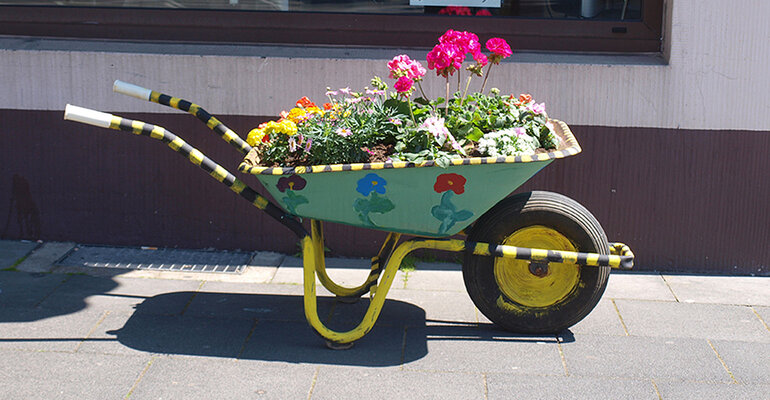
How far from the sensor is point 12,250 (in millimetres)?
5715

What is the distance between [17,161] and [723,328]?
440 cm

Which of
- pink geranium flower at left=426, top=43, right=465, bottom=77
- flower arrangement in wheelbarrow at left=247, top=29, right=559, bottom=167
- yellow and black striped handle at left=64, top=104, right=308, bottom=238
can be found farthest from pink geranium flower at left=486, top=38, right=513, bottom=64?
yellow and black striped handle at left=64, top=104, right=308, bottom=238

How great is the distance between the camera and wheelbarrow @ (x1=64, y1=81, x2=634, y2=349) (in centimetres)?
409

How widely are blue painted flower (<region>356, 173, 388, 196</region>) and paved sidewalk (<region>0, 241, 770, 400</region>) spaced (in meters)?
0.81

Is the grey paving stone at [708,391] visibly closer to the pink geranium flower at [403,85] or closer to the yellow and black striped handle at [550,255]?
the yellow and black striped handle at [550,255]

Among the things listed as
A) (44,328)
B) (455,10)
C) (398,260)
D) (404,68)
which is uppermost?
(455,10)

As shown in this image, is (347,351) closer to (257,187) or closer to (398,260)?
(398,260)

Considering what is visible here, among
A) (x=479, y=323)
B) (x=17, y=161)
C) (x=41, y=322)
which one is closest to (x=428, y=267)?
(x=479, y=323)

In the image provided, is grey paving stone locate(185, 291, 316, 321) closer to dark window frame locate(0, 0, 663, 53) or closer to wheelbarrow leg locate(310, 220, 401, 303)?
wheelbarrow leg locate(310, 220, 401, 303)

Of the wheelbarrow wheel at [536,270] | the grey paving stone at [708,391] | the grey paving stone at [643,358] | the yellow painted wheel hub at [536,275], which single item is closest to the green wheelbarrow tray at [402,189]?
the wheelbarrow wheel at [536,270]

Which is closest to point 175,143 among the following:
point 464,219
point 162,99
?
point 162,99

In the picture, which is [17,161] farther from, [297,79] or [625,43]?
[625,43]

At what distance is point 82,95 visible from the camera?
571 cm

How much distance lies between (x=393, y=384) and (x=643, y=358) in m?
1.26
